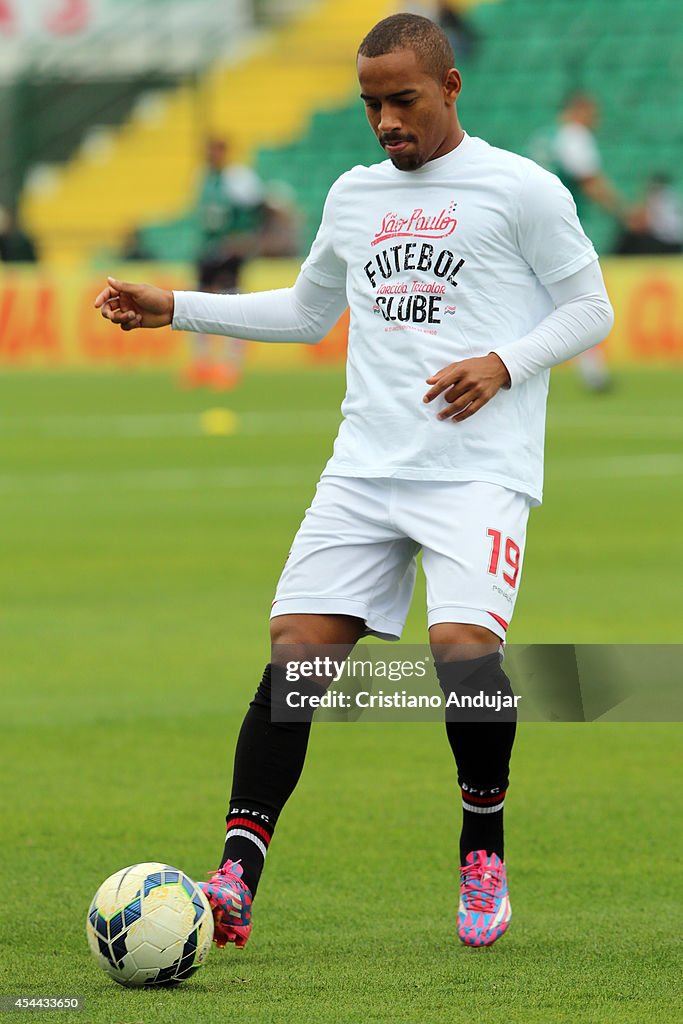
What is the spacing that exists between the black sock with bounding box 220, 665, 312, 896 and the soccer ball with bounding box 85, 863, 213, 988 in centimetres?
29

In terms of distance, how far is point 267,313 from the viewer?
552 cm

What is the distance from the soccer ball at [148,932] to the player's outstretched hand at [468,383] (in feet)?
4.25

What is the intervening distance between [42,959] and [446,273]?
1.88 meters

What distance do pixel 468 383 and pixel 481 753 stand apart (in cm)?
91

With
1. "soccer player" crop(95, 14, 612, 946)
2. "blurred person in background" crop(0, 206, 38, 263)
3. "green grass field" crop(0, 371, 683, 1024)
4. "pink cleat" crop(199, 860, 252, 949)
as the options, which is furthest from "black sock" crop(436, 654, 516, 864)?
"blurred person in background" crop(0, 206, 38, 263)

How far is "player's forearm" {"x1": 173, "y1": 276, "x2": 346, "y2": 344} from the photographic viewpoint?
546 cm

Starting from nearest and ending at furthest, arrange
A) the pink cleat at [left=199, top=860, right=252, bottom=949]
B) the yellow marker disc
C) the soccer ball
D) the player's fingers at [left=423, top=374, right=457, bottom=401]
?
the soccer ball
the pink cleat at [left=199, top=860, right=252, bottom=949]
the player's fingers at [left=423, top=374, right=457, bottom=401]
the yellow marker disc

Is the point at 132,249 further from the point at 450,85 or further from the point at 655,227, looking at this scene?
the point at 450,85

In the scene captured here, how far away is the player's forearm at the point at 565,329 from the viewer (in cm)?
493

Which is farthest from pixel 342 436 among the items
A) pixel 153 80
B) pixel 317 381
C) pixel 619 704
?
pixel 153 80

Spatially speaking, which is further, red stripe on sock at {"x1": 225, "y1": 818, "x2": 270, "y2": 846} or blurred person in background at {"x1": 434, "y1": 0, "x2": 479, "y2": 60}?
blurred person in background at {"x1": 434, "y1": 0, "x2": 479, "y2": 60}

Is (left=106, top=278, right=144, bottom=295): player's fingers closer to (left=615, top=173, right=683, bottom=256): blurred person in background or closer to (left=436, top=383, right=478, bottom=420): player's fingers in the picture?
(left=436, top=383, right=478, bottom=420): player's fingers

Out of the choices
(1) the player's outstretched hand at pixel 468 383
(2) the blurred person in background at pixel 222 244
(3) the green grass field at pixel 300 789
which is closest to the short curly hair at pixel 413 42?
(1) the player's outstretched hand at pixel 468 383

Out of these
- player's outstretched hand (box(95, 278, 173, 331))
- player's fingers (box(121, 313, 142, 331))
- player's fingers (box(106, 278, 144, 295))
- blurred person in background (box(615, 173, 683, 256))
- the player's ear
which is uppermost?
the player's ear
